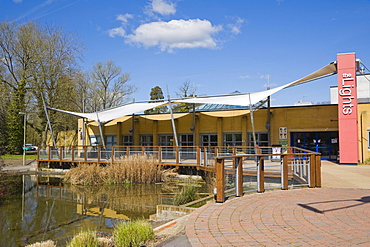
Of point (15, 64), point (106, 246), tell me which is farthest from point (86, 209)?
point (15, 64)

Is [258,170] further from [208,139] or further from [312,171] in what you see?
[208,139]

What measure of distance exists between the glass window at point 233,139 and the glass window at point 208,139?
92 cm

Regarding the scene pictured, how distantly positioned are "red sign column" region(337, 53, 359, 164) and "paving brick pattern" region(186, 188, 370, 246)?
1142cm

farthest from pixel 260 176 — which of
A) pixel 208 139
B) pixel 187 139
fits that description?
pixel 187 139

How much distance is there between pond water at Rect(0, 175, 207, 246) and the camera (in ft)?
28.1

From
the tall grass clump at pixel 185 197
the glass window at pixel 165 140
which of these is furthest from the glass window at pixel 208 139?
the tall grass clump at pixel 185 197

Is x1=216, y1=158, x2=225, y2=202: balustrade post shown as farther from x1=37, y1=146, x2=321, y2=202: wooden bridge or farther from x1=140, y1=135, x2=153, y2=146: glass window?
x1=140, y1=135, x2=153, y2=146: glass window

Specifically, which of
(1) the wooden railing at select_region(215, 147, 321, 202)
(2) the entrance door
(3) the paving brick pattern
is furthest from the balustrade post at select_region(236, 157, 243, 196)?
(2) the entrance door

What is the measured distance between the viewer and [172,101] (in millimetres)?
22109

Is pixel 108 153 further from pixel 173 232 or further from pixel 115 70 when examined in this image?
pixel 115 70

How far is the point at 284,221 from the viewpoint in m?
5.39

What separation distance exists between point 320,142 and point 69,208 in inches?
632

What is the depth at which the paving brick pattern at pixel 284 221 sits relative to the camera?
174 inches

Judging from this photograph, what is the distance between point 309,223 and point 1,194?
13.3 meters
